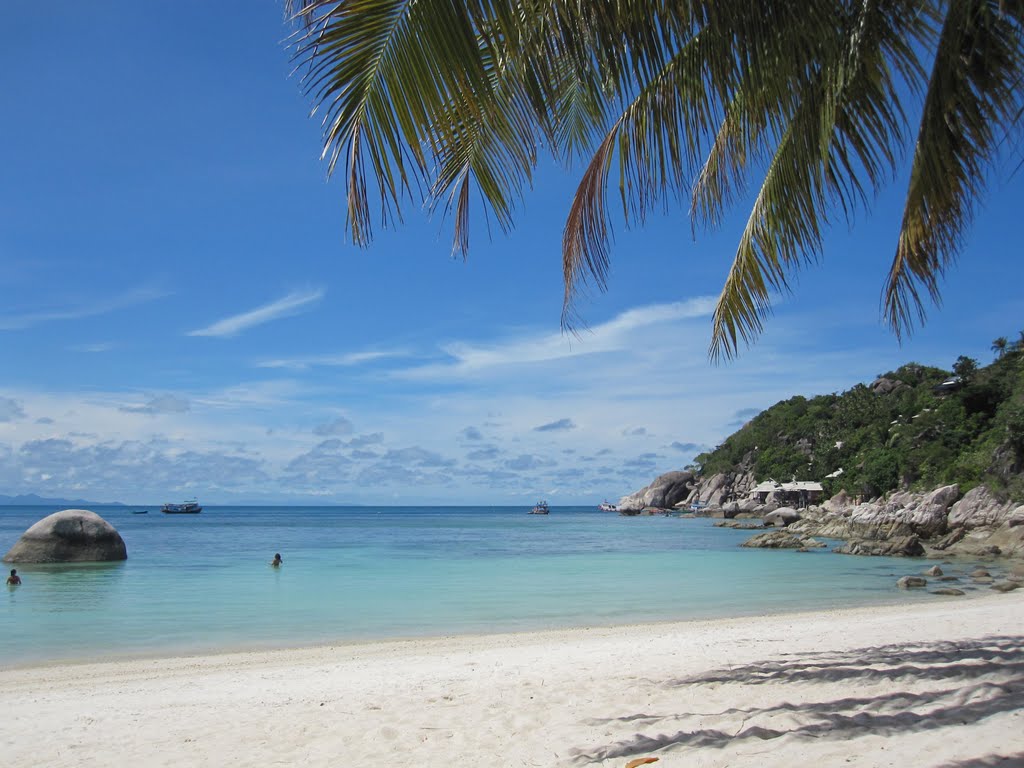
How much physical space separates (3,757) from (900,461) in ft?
176

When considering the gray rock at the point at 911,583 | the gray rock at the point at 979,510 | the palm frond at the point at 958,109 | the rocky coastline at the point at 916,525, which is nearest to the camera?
the palm frond at the point at 958,109

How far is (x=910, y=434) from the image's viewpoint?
51625 millimetres

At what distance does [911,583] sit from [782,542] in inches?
648

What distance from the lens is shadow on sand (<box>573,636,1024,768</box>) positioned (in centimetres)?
452

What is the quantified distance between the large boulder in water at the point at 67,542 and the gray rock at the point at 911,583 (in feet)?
81.5

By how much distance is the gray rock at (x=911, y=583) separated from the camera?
61.3ft

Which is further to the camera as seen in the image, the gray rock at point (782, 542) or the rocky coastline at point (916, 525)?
the gray rock at point (782, 542)

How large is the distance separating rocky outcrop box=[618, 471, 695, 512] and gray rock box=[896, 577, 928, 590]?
85.9 meters

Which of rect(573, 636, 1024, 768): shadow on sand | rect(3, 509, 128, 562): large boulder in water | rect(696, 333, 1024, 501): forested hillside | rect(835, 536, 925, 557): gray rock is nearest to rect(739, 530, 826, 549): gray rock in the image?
rect(835, 536, 925, 557): gray rock

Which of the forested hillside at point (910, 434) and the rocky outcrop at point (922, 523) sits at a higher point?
the forested hillside at point (910, 434)

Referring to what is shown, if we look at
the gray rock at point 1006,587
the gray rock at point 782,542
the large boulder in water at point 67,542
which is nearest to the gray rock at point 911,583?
the gray rock at point 1006,587

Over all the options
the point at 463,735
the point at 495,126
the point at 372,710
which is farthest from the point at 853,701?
the point at 495,126

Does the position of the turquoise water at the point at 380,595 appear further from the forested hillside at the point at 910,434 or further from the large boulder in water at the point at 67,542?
the forested hillside at the point at 910,434

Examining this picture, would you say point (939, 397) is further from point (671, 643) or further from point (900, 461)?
point (671, 643)
